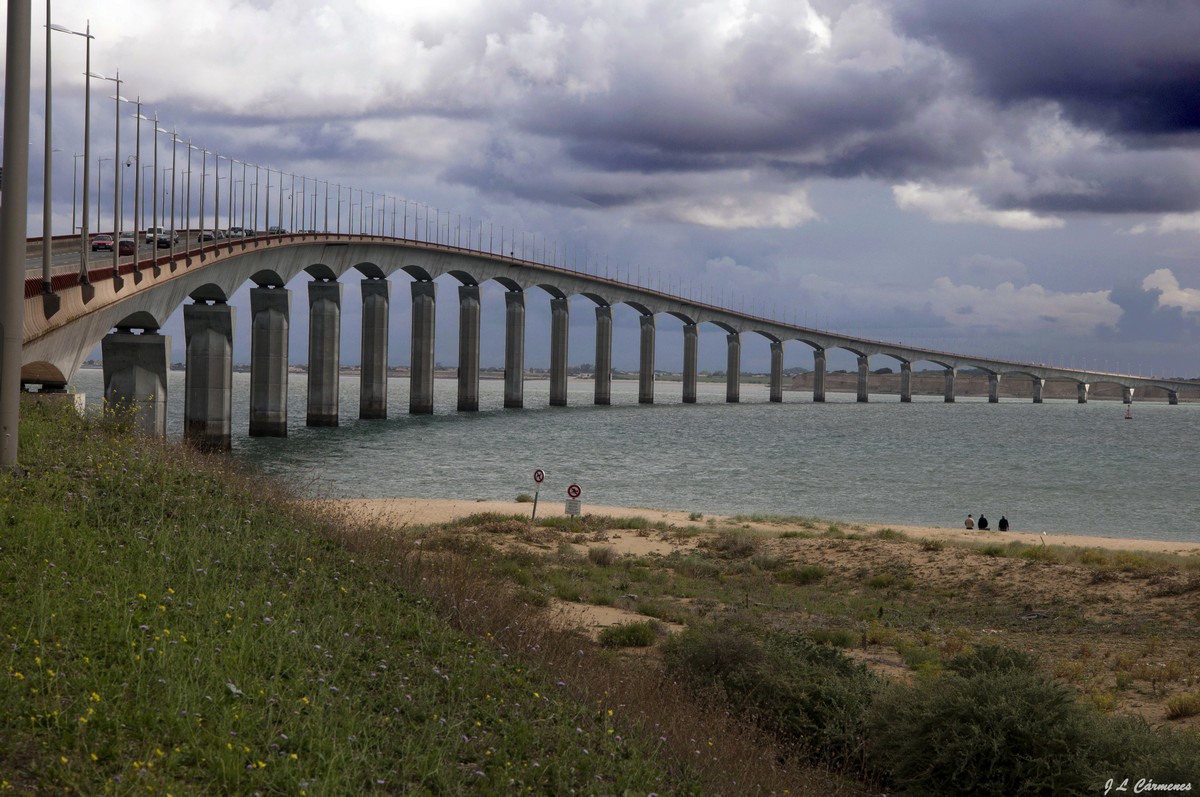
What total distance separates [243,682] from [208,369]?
61.8 metres

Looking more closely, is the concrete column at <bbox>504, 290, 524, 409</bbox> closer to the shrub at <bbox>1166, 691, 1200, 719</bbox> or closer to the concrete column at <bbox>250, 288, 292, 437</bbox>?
the concrete column at <bbox>250, 288, 292, 437</bbox>

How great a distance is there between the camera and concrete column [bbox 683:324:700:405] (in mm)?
168375

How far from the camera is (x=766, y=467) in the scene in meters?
70.8

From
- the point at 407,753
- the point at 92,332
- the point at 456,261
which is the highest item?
the point at 456,261

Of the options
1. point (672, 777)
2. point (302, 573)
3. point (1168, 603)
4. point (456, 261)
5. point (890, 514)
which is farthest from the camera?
point (456, 261)

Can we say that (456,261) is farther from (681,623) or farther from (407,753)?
(407,753)

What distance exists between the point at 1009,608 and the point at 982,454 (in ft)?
228

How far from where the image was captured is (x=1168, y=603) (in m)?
22.3

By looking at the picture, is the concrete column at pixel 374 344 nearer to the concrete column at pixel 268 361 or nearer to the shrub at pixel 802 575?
the concrete column at pixel 268 361

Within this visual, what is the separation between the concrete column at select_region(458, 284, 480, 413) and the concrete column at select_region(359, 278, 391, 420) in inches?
678

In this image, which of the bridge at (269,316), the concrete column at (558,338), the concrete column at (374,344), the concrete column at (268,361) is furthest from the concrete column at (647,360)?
the concrete column at (268,361)

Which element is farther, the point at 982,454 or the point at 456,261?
the point at 456,261

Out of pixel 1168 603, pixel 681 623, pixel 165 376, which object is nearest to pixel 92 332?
pixel 165 376

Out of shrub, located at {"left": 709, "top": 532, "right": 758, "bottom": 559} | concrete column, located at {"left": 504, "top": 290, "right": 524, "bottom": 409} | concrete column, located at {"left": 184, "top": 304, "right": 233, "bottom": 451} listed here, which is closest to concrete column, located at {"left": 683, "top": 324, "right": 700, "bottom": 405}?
concrete column, located at {"left": 504, "top": 290, "right": 524, "bottom": 409}
